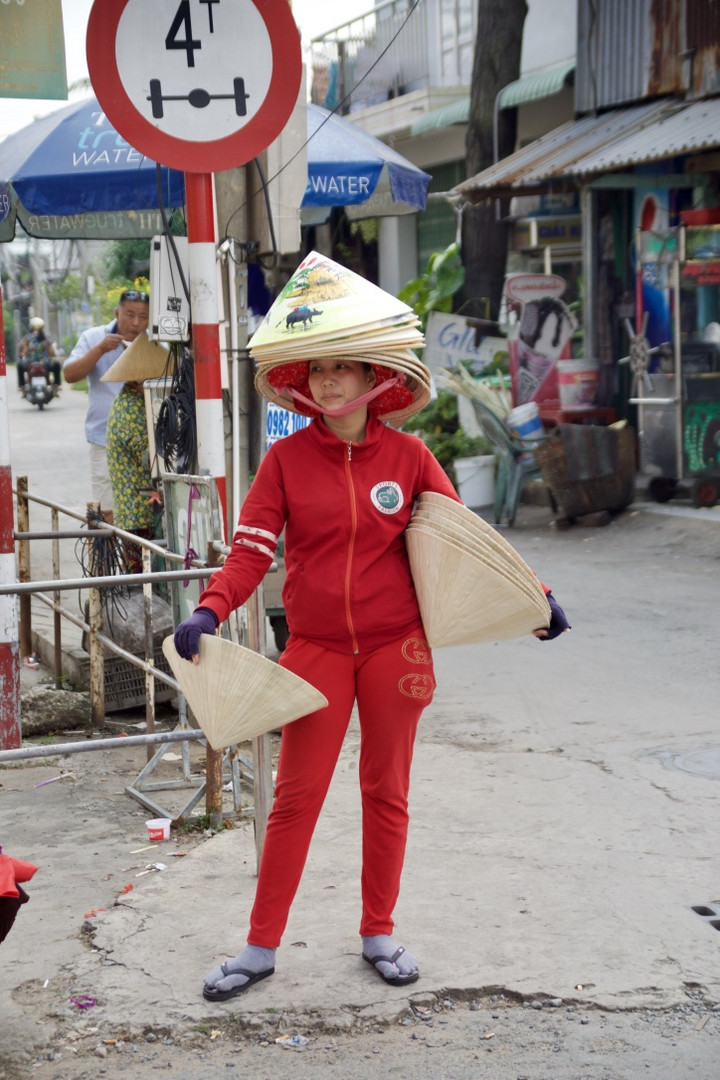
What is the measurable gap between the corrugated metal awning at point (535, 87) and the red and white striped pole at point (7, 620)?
10365 millimetres

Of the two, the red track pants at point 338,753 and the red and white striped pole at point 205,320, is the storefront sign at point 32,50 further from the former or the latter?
the red track pants at point 338,753

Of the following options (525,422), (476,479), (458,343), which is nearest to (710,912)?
(525,422)

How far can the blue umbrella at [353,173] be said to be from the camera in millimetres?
8836

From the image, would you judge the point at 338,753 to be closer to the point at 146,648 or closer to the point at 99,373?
the point at 146,648

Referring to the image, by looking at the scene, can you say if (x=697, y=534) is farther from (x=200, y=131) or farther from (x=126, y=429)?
(x=200, y=131)

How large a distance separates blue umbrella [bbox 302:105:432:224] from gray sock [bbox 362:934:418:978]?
580cm

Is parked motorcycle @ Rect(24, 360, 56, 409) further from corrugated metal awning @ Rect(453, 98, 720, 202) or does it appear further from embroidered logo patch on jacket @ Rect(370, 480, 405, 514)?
embroidered logo patch on jacket @ Rect(370, 480, 405, 514)

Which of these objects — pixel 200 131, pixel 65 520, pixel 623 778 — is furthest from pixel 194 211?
pixel 65 520

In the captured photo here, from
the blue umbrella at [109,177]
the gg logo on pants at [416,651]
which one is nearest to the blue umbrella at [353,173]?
the blue umbrella at [109,177]

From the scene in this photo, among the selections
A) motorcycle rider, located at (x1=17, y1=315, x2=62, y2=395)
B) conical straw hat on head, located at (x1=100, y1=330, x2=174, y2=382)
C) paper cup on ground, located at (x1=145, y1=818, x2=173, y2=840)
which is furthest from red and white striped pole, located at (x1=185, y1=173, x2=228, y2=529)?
motorcycle rider, located at (x1=17, y1=315, x2=62, y2=395)

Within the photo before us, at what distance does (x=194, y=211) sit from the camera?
4711mm

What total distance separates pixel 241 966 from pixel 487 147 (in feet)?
43.5

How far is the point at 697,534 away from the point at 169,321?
19.6 feet

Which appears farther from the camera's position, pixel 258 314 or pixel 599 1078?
pixel 258 314
